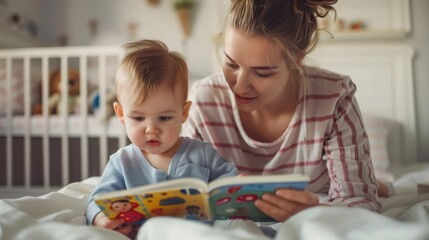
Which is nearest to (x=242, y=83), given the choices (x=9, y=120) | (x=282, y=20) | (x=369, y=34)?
(x=282, y=20)

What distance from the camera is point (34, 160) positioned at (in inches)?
97.7

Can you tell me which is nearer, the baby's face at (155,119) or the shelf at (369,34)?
the baby's face at (155,119)

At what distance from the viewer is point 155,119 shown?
2.70 feet

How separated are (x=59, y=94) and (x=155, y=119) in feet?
6.93

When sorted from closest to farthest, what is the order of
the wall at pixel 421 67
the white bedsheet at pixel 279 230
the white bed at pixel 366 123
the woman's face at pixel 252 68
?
1. the white bedsheet at pixel 279 230
2. the woman's face at pixel 252 68
3. the white bed at pixel 366 123
4. the wall at pixel 421 67

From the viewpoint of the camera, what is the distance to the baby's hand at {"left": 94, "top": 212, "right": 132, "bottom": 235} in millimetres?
713

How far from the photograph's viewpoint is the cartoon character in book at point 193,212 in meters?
0.70

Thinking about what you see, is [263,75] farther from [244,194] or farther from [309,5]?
[244,194]

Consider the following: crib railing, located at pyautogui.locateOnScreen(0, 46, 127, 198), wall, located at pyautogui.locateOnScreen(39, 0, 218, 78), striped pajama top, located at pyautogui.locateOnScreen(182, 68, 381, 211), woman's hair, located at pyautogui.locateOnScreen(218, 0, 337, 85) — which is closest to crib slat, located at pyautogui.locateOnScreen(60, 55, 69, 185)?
crib railing, located at pyautogui.locateOnScreen(0, 46, 127, 198)

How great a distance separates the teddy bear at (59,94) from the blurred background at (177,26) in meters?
0.36

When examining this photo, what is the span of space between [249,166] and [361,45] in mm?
1906

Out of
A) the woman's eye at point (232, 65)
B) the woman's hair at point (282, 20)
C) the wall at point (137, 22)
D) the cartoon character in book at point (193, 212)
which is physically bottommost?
the cartoon character in book at point (193, 212)

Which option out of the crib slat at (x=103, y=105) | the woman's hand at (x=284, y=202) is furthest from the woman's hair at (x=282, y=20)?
the crib slat at (x=103, y=105)

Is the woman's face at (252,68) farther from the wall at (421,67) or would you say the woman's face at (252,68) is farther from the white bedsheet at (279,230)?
the wall at (421,67)
